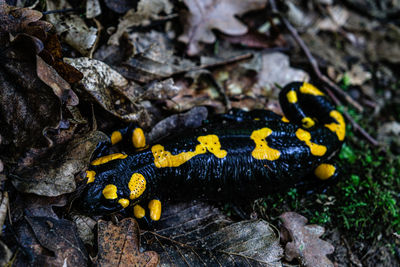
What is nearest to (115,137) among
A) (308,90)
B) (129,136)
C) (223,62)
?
(129,136)

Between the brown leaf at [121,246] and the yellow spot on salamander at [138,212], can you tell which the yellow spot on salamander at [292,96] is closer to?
the yellow spot on salamander at [138,212]

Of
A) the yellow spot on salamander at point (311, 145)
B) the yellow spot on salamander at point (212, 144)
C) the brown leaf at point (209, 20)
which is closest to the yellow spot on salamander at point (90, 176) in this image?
the yellow spot on salamander at point (212, 144)

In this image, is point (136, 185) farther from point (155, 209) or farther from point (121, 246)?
point (121, 246)

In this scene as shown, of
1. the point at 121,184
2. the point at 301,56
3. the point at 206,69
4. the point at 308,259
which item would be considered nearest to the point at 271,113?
the point at 206,69

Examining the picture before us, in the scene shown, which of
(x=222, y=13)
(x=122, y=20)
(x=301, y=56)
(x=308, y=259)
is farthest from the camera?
(x=301, y=56)

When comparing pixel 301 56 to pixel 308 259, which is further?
pixel 301 56

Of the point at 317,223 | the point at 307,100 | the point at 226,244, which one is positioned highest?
the point at 307,100

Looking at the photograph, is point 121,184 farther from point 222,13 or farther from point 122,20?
point 222,13
